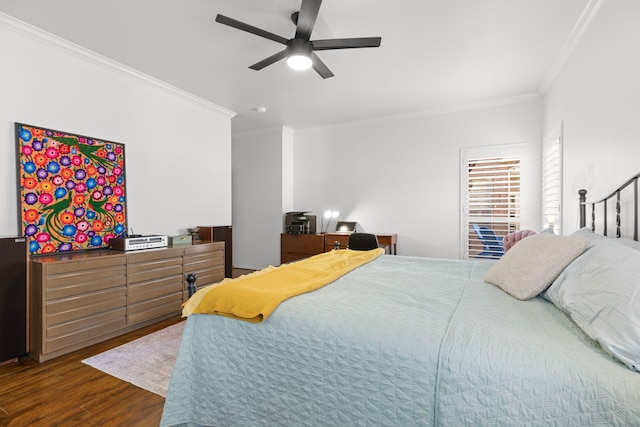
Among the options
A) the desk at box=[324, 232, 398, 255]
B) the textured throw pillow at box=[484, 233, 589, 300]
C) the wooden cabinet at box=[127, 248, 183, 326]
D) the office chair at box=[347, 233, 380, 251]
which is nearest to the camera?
the textured throw pillow at box=[484, 233, 589, 300]

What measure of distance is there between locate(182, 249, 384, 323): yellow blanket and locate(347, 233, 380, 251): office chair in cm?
185

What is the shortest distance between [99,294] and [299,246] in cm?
297

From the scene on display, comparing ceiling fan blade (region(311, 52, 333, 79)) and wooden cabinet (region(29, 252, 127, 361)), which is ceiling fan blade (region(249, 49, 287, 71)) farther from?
wooden cabinet (region(29, 252, 127, 361))

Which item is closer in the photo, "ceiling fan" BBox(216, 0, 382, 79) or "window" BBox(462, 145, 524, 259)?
"ceiling fan" BBox(216, 0, 382, 79)

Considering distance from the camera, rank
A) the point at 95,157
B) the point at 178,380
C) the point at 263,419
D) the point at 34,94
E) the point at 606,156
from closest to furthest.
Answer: the point at 263,419, the point at 178,380, the point at 606,156, the point at 34,94, the point at 95,157

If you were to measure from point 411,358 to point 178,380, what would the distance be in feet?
3.56

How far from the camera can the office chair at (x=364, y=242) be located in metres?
3.82

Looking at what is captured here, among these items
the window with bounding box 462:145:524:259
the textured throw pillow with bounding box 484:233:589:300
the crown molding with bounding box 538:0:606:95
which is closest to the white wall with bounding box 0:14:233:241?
the textured throw pillow with bounding box 484:233:589:300

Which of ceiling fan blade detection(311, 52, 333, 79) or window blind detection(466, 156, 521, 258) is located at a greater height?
ceiling fan blade detection(311, 52, 333, 79)

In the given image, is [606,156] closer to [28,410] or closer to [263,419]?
[263,419]

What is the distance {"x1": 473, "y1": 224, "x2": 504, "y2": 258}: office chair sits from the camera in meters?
4.29

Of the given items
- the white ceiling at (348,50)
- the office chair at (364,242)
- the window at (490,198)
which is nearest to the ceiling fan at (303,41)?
the white ceiling at (348,50)

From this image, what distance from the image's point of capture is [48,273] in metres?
2.29

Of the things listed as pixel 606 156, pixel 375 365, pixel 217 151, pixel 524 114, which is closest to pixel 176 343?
pixel 375 365
